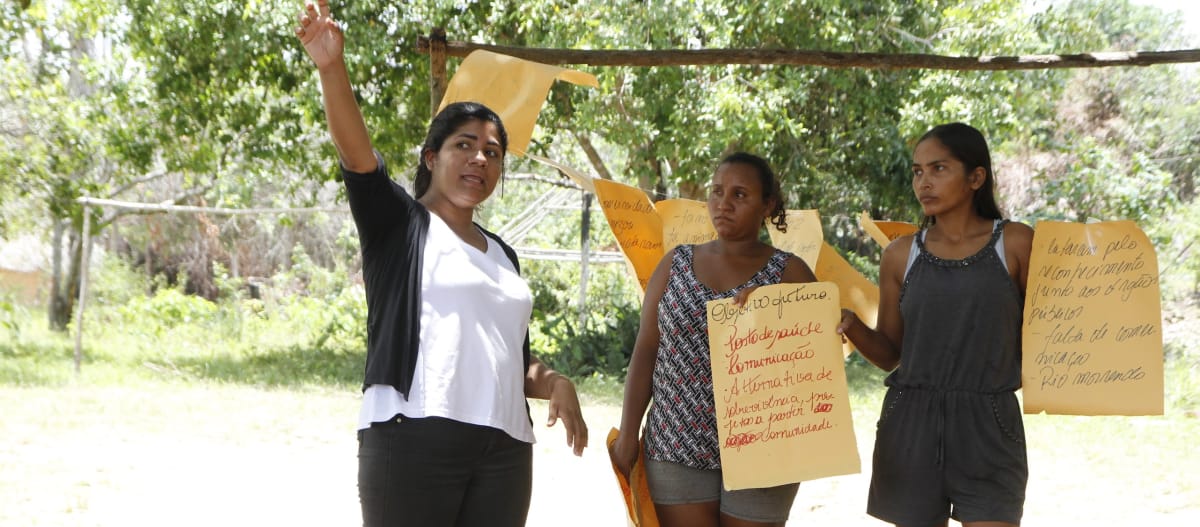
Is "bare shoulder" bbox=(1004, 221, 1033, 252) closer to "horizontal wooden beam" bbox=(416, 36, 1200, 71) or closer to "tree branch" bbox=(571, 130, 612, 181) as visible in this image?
"horizontal wooden beam" bbox=(416, 36, 1200, 71)

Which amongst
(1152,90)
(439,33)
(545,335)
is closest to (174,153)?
(545,335)

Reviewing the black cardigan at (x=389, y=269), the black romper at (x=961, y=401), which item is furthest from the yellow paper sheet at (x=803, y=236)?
the black cardigan at (x=389, y=269)

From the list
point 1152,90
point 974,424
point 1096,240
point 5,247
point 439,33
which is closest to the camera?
point 974,424

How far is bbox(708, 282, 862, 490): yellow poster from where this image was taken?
99.3 inches

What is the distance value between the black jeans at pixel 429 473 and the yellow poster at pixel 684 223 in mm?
1415

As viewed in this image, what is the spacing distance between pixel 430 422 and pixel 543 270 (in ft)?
39.1

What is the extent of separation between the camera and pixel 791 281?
2.63 metres

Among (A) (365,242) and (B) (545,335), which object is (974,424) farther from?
(B) (545,335)

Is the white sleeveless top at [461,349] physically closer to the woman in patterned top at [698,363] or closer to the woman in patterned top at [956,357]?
the woman in patterned top at [698,363]

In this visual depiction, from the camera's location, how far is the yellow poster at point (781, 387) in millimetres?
2523

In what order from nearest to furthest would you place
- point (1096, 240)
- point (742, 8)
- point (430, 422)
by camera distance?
point (430, 422)
point (1096, 240)
point (742, 8)

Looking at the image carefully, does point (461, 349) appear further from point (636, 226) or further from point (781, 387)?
point (636, 226)

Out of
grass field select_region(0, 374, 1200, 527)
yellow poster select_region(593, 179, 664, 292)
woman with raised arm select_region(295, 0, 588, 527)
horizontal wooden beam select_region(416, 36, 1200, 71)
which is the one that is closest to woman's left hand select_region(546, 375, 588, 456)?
woman with raised arm select_region(295, 0, 588, 527)

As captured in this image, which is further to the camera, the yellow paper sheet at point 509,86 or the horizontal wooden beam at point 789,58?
the horizontal wooden beam at point 789,58
